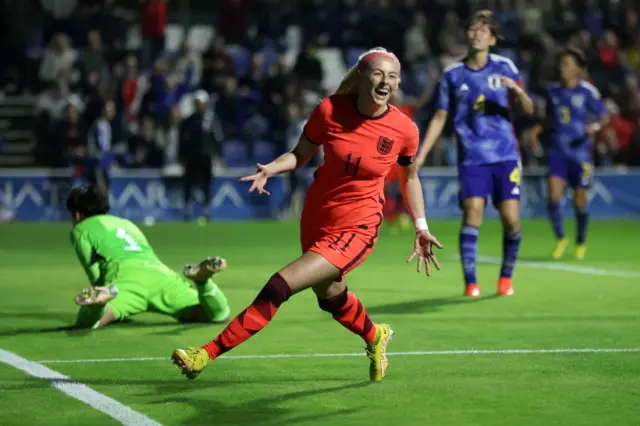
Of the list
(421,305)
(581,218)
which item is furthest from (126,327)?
(581,218)

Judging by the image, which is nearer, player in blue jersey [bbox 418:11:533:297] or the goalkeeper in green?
the goalkeeper in green

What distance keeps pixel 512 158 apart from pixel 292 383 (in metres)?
5.42

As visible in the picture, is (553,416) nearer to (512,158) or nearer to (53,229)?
(512,158)

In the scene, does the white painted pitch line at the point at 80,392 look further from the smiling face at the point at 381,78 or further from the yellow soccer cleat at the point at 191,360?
the smiling face at the point at 381,78

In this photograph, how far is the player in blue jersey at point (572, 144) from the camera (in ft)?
56.7

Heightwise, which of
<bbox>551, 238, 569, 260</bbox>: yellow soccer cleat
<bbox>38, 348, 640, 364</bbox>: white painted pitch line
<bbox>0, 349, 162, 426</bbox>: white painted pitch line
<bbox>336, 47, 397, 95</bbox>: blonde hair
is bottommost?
<bbox>551, 238, 569, 260</bbox>: yellow soccer cleat

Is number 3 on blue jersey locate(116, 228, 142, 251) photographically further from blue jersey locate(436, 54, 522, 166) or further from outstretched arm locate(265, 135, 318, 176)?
blue jersey locate(436, 54, 522, 166)

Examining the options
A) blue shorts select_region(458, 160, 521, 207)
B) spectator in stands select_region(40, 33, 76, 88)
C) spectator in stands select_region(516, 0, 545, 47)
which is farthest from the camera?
spectator in stands select_region(516, 0, 545, 47)

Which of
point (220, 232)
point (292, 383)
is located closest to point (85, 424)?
point (292, 383)

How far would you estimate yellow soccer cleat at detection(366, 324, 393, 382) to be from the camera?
742cm

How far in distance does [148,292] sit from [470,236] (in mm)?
3530

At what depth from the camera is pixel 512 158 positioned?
12.2 m

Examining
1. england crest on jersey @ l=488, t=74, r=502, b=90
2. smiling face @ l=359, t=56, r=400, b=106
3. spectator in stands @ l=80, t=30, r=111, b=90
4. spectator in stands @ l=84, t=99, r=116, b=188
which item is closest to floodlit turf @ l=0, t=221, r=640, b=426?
smiling face @ l=359, t=56, r=400, b=106

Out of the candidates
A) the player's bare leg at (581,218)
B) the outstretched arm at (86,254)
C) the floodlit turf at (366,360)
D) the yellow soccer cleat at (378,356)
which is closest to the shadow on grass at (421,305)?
the floodlit turf at (366,360)
